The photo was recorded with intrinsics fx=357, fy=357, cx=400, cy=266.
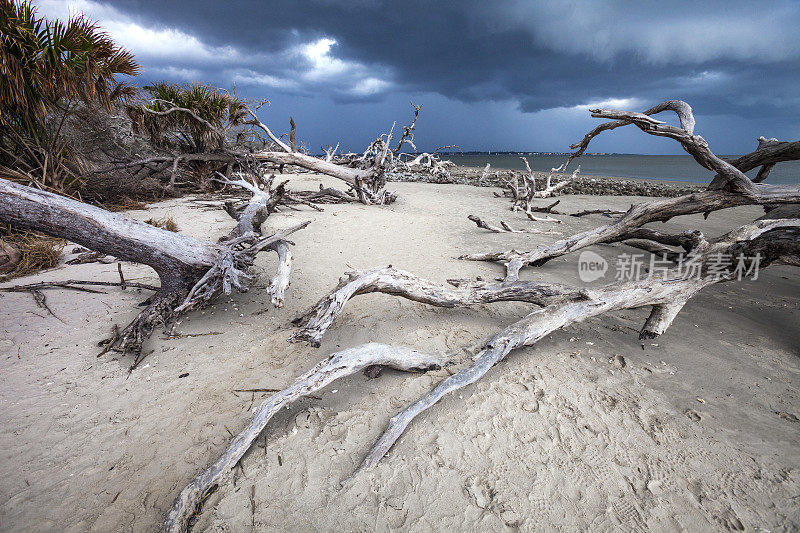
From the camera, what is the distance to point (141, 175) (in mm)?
9156

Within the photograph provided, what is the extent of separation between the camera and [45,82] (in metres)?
5.91

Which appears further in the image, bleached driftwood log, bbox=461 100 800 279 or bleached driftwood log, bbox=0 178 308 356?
bleached driftwood log, bbox=461 100 800 279

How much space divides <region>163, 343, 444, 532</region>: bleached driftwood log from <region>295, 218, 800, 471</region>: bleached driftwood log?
0.33m

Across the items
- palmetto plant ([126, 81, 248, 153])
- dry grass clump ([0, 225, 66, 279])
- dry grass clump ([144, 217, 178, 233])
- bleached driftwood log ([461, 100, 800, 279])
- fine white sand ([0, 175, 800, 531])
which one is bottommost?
fine white sand ([0, 175, 800, 531])

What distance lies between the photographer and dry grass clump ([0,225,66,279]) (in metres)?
4.06

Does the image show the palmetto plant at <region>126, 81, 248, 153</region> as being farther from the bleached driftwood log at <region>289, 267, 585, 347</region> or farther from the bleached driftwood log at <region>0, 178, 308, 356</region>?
the bleached driftwood log at <region>289, 267, 585, 347</region>

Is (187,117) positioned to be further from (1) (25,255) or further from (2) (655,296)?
(2) (655,296)

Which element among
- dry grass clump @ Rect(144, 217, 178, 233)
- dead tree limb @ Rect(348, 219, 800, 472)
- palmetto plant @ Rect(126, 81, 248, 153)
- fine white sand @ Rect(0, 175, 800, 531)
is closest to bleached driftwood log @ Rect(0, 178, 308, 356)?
Answer: fine white sand @ Rect(0, 175, 800, 531)

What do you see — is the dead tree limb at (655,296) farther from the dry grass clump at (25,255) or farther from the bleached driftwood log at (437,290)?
the dry grass clump at (25,255)

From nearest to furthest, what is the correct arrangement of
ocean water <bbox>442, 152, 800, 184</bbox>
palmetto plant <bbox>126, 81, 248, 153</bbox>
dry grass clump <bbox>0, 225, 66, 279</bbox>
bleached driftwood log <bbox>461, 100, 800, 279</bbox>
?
bleached driftwood log <bbox>461, 100, 800, 279</bbox> → dry grass clump <bbox>0, 225, 66, 279</bbox> → palmetto plant <bbox>126, 81, 248, 153</bbox> → ocean water <bbox>442, 152, 800, 184</bbox>

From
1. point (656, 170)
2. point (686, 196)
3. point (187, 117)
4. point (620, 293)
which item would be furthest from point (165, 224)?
point (656, 170)

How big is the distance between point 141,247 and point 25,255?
2.64 metres

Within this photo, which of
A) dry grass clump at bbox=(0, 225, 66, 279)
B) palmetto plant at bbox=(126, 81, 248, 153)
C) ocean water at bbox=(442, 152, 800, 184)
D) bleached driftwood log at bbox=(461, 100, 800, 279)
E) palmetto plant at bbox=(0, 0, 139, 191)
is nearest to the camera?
bleached driftwood log at bbox=(461, 100, 800, 279)

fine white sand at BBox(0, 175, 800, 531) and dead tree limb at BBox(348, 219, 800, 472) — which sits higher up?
dead tree limb at BBox(348, 219, 800, 472)
